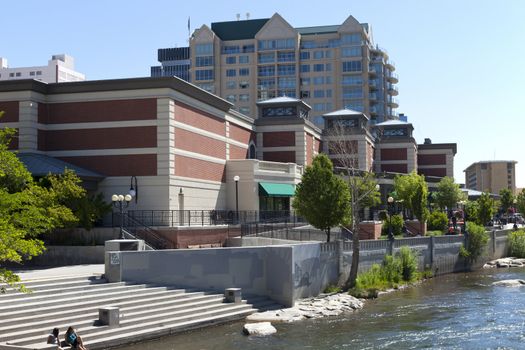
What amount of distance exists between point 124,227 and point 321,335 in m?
16.1

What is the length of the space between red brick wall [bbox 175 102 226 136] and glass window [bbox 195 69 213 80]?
69690 mm

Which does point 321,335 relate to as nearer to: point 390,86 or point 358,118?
point 358,118

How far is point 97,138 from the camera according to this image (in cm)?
4103

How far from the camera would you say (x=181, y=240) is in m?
37.2

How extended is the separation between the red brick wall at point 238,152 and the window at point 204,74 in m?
63.3

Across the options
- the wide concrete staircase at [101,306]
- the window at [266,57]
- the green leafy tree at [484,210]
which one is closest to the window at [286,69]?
the window at [266,57]

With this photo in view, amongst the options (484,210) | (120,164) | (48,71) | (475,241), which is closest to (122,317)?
(120,164)

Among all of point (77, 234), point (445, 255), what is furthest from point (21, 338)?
point (445, 255)

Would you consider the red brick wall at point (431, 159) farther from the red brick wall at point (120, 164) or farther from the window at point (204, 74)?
the red brick wall at point (120, 164)

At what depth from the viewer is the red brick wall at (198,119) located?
4175cm

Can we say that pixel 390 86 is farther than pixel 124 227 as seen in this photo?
Yes

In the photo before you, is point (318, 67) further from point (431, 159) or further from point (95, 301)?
point (95, 301)

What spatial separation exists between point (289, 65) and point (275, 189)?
221ft

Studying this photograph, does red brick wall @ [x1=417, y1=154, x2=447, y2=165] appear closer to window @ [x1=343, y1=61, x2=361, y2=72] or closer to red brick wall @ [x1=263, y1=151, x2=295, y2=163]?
window @ [x1=343, y1=61, x2=361, y2=72]
